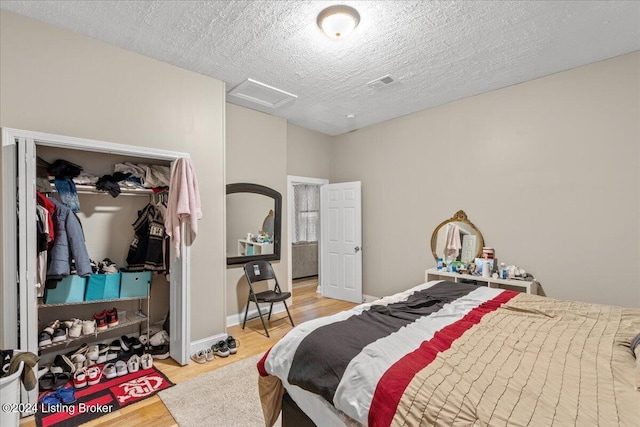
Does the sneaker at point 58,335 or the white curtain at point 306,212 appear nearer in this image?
the sneaker at point 58,335

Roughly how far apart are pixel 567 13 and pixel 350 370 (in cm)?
277

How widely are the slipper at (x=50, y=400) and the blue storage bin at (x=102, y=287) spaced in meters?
0.70

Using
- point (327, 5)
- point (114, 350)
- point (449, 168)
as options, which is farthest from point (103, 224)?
point (449, 168)

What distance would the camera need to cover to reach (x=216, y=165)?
3104 mm

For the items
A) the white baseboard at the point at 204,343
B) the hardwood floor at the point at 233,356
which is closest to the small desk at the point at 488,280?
the hardwood floor at the point at 233,356

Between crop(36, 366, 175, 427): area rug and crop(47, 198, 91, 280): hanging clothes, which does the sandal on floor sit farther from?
crop(47, 198, 91, 280): hanging clothes

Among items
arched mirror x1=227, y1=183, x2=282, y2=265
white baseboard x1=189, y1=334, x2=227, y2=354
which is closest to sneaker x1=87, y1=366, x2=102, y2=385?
white baseboard x1=189, y1=334, x2=227, y2=354

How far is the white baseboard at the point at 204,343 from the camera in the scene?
2865 millimetres

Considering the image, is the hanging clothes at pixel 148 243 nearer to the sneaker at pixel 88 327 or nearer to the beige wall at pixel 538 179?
the sneaker at pixel 88 327

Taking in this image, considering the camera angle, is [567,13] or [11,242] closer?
[11,242]

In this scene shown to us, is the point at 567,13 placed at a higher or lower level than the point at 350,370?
higher

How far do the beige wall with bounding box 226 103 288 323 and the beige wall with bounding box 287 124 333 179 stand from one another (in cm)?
29

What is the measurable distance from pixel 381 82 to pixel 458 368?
2.81 m

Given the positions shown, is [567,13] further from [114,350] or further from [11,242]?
[114,350]
